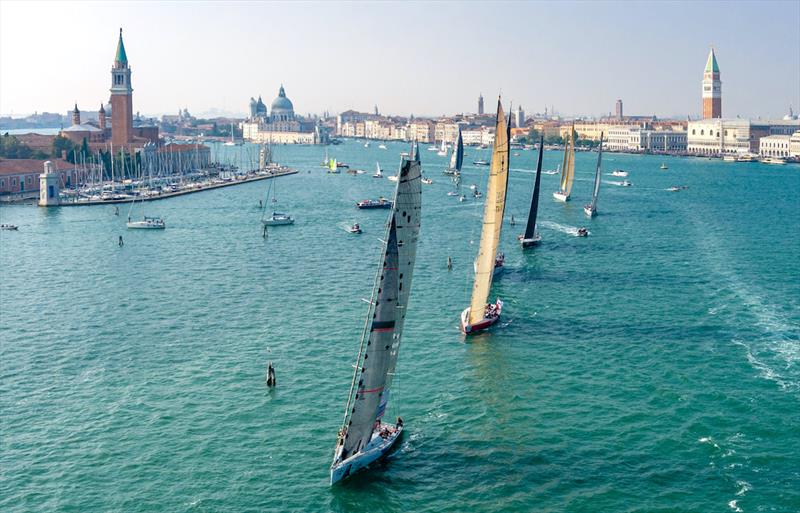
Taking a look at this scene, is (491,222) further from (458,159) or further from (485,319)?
(458,159)

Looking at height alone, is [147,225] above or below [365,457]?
above

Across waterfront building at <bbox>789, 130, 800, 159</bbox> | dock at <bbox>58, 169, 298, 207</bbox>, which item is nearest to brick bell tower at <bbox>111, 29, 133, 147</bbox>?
dock at <bbox>58, 169, 298, 207</bbox>

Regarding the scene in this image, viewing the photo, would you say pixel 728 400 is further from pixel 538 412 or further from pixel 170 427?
pixel 170 427

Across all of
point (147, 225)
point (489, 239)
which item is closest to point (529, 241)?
point (489, 239)

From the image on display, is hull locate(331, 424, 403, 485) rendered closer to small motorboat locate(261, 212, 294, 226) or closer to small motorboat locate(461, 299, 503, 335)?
small motorboat locate(461, 299, 503, 335)

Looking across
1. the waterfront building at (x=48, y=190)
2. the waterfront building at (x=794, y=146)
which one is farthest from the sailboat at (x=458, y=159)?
the waterfront building at (x=794, y=146)
